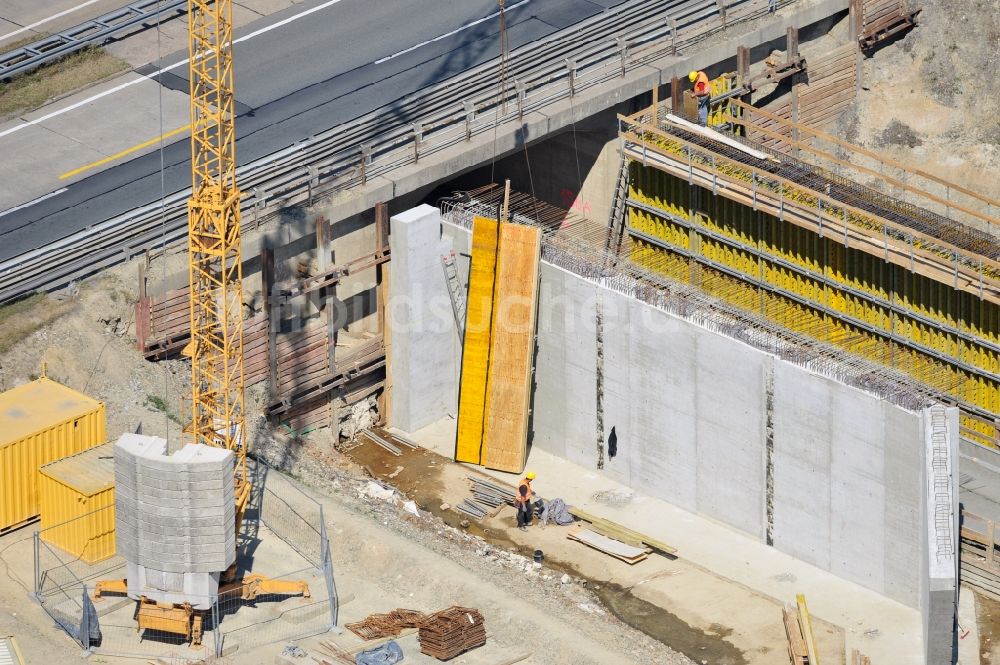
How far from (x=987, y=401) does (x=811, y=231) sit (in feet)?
20.9

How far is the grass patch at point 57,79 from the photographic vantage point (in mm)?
58531

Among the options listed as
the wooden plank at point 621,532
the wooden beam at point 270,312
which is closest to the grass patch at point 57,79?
the wooden beam at point 270,312

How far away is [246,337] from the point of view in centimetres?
5306

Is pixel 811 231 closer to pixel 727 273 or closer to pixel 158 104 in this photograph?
pixel 727 273

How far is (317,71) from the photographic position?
59.0 metres

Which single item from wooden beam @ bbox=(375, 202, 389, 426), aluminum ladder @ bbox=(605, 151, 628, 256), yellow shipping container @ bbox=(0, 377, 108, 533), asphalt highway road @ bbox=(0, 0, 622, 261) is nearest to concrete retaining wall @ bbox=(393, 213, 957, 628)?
wooden beam @ bbox=(375, 202, 389, 426)

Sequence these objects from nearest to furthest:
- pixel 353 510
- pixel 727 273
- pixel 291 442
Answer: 1. pixel 353 510
2. pixel 291 442
3. pixel 727 273

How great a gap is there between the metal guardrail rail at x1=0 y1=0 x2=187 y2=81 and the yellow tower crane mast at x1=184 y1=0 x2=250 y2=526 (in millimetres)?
13358

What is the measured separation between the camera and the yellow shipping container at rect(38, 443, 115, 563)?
1820 inches

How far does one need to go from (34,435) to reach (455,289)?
12.8 m

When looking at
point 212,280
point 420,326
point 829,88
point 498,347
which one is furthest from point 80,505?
point 829,88

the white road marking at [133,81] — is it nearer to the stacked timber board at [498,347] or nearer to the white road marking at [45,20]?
the white road marking at [45,20]

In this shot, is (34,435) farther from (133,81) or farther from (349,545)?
(133,81)

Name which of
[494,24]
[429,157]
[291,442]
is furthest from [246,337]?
[494,24]
